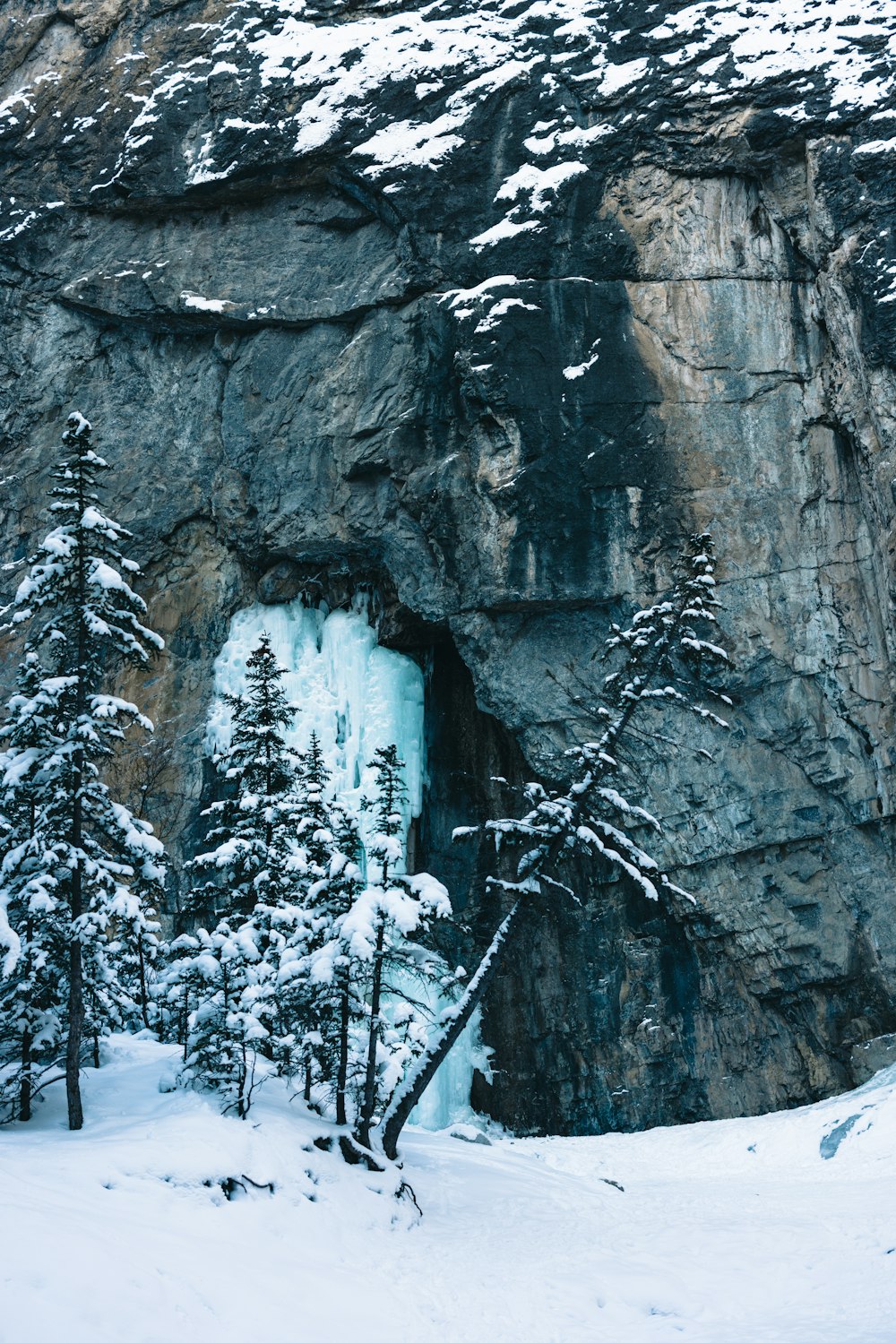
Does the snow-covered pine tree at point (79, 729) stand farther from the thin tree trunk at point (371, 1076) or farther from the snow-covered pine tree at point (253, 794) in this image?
Result: the thin tree trunk at point (371, 1076)

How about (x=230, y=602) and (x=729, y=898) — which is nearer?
(x=729, y=898)

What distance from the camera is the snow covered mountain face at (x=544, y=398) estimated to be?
21969mm

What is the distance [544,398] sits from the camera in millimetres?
23094

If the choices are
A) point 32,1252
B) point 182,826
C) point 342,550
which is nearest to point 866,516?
point 342,550

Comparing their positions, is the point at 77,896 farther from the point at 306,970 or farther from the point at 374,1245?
the point at 374,1245

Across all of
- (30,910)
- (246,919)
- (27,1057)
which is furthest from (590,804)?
(27,1057)

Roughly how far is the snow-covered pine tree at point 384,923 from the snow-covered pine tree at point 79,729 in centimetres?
230

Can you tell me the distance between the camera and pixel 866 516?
72.2 feet

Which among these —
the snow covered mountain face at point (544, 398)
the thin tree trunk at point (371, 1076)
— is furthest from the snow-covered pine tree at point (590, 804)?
the snow covered mountain face at point (544, 398)

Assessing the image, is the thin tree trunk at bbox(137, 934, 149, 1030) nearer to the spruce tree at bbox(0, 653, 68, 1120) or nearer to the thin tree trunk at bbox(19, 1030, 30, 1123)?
the spruce tree at bbox(0, 653, 68, 1120)

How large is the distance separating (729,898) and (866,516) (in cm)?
773

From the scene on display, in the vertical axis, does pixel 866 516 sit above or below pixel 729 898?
above

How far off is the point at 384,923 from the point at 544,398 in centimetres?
1390

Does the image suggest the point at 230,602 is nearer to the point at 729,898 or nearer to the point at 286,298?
the point at 286,298
